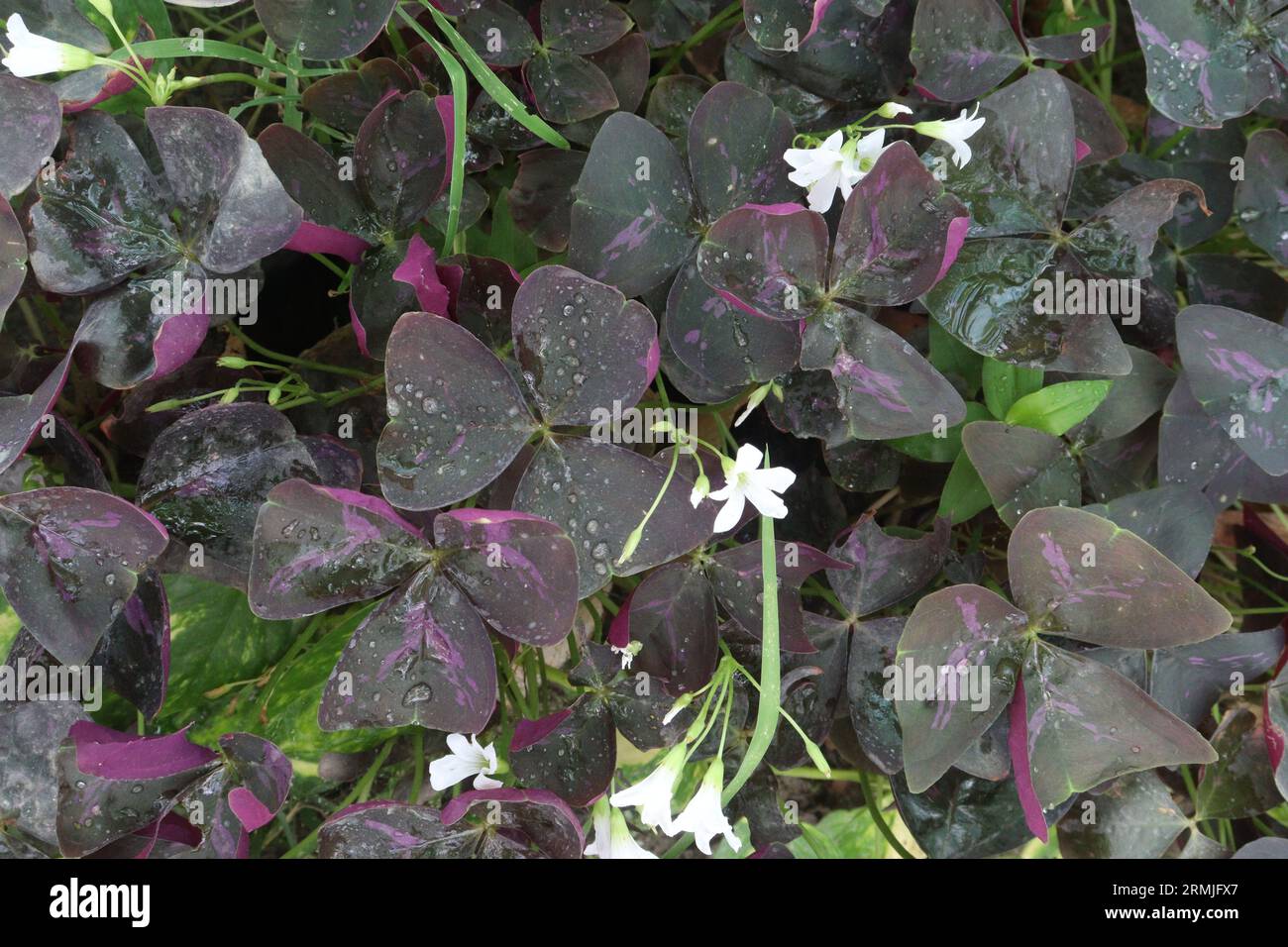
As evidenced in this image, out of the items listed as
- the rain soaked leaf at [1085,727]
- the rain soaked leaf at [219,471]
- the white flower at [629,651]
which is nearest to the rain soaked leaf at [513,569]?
the white flower at [629,651]

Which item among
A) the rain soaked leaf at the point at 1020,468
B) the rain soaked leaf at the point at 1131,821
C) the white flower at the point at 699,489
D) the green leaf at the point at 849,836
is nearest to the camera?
the white flower at the point at 699,489

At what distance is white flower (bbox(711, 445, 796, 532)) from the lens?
3.11 ft

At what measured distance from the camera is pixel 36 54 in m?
0.94

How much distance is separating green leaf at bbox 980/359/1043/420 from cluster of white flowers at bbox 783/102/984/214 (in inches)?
10.1

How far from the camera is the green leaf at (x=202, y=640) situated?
133cm

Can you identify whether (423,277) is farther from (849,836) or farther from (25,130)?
(849,836)

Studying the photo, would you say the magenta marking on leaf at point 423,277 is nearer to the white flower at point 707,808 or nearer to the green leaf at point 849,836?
the white flower at point 707,808

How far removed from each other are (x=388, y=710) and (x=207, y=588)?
Result: 0.48 m

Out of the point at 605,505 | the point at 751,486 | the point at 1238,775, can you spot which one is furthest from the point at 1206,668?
the point at 605,505

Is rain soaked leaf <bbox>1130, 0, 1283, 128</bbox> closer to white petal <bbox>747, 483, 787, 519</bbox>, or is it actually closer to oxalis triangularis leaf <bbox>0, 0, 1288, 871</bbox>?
oxalis triangularis leaf <bbox>0, 0, 1288, 871</bbox>

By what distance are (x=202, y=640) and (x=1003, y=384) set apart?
110 centimetres

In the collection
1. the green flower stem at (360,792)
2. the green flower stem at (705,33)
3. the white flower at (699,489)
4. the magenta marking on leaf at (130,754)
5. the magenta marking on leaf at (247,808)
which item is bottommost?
the green flower stem at (360,792)

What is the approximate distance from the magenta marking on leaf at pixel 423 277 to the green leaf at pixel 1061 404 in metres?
0.68
